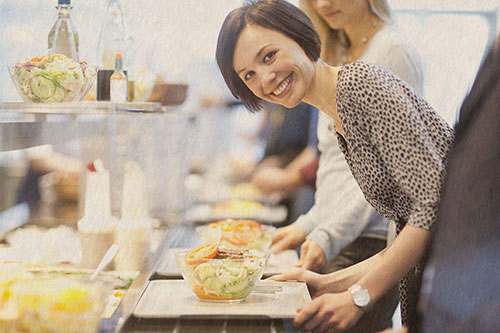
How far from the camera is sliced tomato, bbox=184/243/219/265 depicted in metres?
0.96

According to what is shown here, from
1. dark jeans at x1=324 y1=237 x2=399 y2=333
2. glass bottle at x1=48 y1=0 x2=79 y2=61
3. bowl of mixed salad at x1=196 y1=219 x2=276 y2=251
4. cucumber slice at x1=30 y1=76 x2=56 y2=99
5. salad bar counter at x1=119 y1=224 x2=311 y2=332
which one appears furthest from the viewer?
dark jeans at x1=324 y1=237 x2=399 y2=333

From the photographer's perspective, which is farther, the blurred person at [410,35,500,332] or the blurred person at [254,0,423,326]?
the blurred person at [254,0,423,326]

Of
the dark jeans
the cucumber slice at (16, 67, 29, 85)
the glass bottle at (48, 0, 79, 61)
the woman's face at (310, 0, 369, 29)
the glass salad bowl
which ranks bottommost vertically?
the dark jeans

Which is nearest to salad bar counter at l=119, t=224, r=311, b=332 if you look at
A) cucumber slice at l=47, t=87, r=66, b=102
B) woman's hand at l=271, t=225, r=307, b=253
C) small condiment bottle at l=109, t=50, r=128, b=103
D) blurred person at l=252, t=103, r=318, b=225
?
cucumber slice at l=47, t=87, r=66, b=102

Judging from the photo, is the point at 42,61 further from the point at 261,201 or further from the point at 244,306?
the point at 261,201

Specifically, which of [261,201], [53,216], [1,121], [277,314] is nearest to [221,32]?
[1,121]

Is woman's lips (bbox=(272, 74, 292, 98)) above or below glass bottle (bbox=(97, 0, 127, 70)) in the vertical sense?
below

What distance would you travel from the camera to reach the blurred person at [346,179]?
1374mm

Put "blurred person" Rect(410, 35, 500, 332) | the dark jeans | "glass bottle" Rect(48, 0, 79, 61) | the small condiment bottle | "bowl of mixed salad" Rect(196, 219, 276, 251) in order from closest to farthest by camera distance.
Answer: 1. "blurred person" Rect(410, 35, 500, 332)
2. "glass bottle" Rect(48, 0, 79, 61)
3. the small condiment bottle
4. "bowl of mixed salad" Rect(196, 219, 276, 251)
5. the dark jeans

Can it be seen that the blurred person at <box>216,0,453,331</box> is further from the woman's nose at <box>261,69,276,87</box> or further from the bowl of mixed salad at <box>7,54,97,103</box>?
the bowl of mixed salad at <box>7,54,97,103</box>

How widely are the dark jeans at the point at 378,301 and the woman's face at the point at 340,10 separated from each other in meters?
0.54

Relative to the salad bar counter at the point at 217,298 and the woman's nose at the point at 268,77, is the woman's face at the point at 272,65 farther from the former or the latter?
the salad bar counter at the point at 217,298

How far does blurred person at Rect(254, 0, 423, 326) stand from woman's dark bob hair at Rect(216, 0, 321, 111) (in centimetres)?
31

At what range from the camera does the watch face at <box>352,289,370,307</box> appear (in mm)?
915
